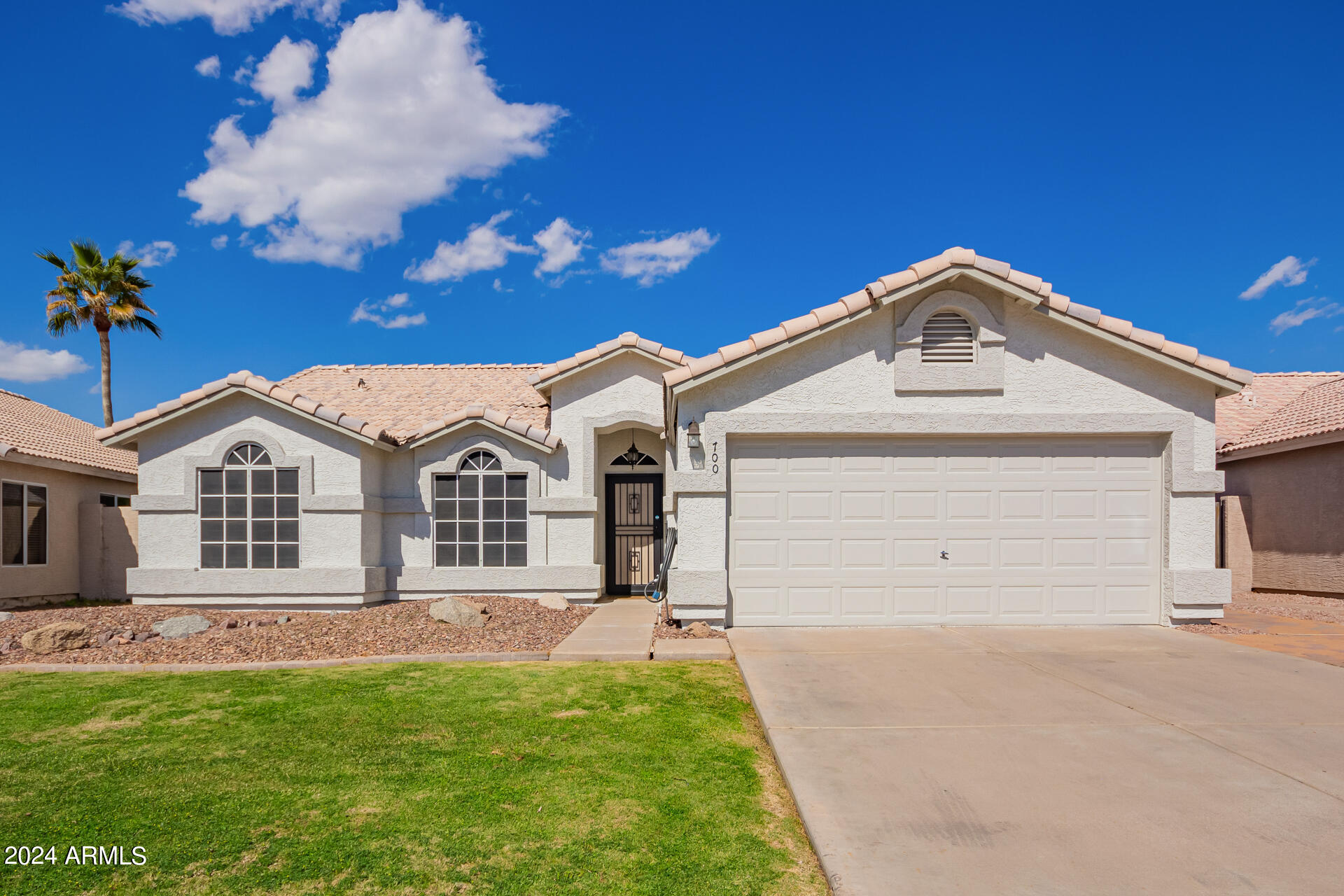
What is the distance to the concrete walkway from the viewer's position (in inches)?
316

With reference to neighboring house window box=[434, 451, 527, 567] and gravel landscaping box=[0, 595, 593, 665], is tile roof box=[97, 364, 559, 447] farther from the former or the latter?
gravel landscaping box=[0, 595, 593, 665]

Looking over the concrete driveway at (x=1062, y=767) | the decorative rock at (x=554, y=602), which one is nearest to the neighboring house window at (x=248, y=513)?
the decorative rock at (x=554, y=602)

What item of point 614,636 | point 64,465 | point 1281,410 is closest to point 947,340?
point 614,636

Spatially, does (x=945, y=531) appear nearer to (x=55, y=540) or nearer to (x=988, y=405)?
(x=988, y=405)

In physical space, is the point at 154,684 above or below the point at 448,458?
below

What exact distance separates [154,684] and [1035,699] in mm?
8130

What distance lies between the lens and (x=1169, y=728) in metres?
5.34

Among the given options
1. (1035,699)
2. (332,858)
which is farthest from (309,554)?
(1035,699)

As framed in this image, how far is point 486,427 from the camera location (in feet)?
40.6

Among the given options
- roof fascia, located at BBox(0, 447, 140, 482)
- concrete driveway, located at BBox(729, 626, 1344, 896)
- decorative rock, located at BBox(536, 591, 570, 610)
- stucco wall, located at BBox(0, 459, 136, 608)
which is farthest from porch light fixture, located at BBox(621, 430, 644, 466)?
stucco wall, located at BBox(0, 459, 136, 608)

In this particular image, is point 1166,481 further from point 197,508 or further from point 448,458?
point 197,508

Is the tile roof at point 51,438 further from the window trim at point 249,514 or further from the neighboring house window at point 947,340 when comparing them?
the neighboring house window at point 947,340

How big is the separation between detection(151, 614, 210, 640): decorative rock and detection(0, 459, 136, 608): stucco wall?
16.2 feet

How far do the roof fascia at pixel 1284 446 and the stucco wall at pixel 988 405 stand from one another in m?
5.59
